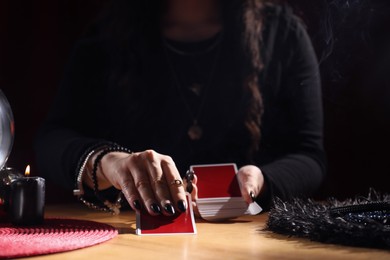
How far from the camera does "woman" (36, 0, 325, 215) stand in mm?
1960

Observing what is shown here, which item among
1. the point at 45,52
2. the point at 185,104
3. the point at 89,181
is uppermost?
the point at 45,52

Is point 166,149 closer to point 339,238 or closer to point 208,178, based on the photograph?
point 208,178

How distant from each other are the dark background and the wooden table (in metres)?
0.84

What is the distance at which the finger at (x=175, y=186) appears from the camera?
1.02m

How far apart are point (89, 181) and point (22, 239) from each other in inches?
20.8

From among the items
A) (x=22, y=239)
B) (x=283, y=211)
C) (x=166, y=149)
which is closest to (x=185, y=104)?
(x=166, y=149)

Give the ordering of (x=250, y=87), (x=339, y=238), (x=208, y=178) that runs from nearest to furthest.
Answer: (x=339, y=238) → (x=208, y=178) → (x=250, y=87)

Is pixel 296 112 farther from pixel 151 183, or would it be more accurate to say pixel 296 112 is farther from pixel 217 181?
pixel 151 183

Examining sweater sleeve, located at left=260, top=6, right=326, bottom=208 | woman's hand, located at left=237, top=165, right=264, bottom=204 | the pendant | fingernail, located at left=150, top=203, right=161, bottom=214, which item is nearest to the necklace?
the pendant

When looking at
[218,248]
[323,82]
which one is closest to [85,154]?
[218,248]

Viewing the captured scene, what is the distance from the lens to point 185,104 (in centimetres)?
204

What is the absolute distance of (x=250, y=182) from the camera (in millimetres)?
1280

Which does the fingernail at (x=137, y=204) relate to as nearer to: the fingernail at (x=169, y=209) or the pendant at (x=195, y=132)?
the fingernail at (x=169, y=209)

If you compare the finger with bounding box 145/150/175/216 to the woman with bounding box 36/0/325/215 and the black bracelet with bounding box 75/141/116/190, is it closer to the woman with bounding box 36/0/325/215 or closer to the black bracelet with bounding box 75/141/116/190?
the black bracelet with bounding box 75/141/116/190
